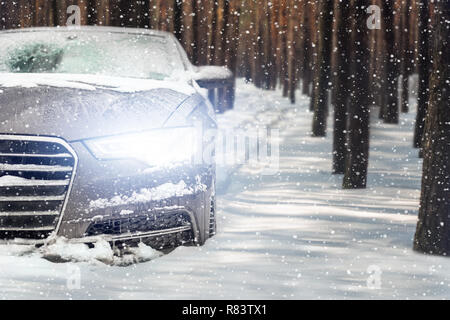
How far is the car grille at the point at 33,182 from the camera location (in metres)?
4.54

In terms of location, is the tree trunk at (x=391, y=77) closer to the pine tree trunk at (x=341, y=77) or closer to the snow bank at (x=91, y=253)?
the pine tree trunk at (x=341, y=77)

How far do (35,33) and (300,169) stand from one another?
530cm

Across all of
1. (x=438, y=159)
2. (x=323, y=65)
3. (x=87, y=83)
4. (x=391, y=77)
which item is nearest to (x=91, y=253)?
(x=87, y=83)

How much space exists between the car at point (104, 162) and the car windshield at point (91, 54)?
2.71 ft

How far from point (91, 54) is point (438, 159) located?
8.97 feet

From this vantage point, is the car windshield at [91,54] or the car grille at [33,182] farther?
the car windshield at [91,54]

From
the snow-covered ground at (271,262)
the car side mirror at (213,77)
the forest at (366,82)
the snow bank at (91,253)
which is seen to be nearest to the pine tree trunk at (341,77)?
the forest at (366,82)

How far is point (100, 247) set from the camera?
4.73m

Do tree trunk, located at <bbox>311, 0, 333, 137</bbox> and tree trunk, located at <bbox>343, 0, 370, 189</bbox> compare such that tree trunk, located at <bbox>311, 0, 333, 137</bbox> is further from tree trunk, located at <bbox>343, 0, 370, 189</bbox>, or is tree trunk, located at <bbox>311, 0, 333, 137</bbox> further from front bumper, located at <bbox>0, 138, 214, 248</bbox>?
front bumper, located at <bbox>0, 138, 214, 248</bbox>

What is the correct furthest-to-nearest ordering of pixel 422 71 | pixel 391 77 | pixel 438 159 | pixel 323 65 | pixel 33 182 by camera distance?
pixel 391 77
pixel 323 65
pixel 422 71
pixel 438 159
pixel 33 182

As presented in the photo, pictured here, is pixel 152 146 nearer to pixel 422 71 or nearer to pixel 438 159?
pixel 438 159

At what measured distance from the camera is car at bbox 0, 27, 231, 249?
457 centimetres

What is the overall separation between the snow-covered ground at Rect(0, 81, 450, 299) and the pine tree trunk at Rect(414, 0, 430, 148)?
5.36 metres

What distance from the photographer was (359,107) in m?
10.1
